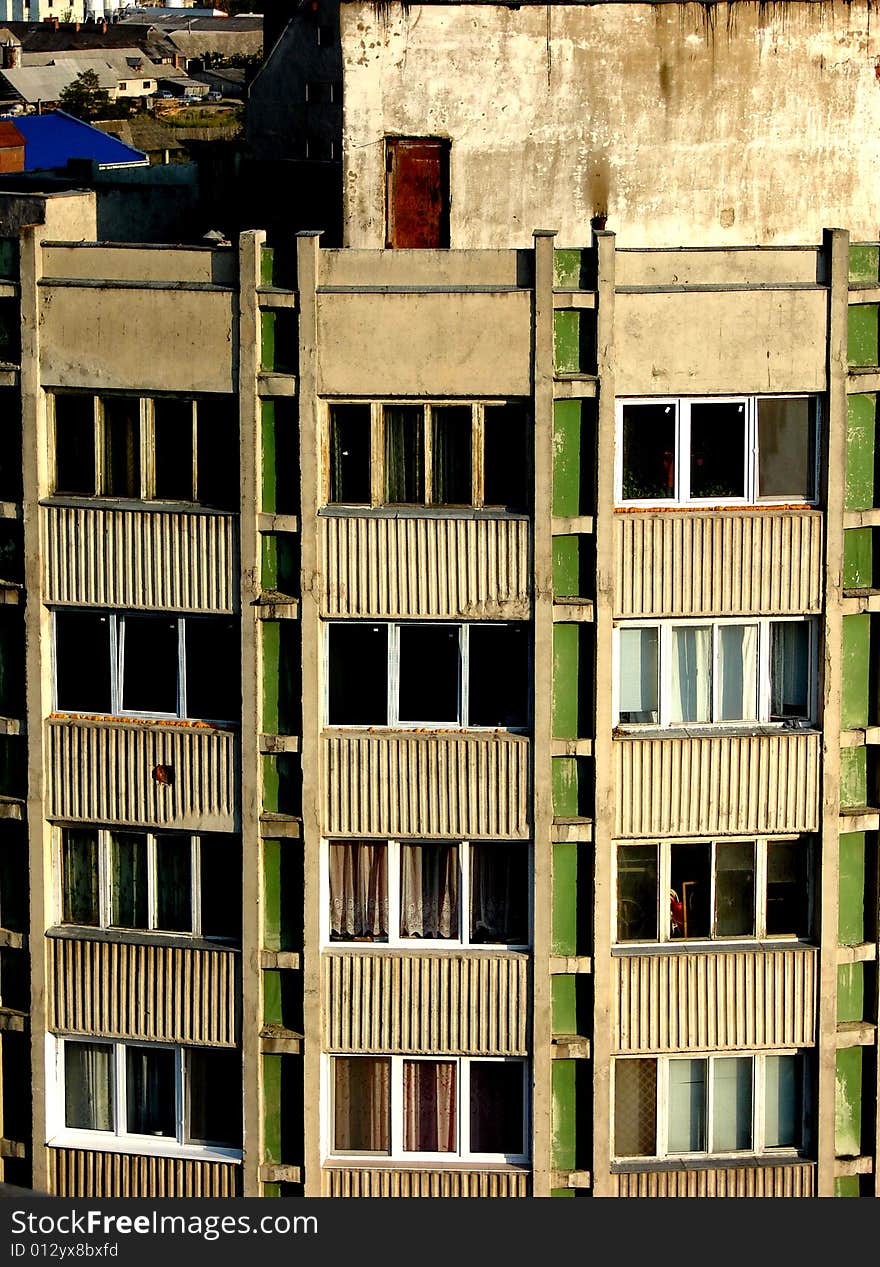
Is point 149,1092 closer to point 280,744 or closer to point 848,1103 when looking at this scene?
point 280,744

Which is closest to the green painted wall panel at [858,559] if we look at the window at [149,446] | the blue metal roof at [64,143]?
the window at [149,446]

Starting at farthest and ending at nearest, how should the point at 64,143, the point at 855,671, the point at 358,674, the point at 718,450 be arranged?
the point at 64,143
the point at 855,671
the point at 358,674
the point at 718,450

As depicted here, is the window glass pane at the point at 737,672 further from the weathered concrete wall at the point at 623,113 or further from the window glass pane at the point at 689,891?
the weathered concrete wall at the point at 623,113

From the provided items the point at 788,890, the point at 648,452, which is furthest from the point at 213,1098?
the point at 648,452

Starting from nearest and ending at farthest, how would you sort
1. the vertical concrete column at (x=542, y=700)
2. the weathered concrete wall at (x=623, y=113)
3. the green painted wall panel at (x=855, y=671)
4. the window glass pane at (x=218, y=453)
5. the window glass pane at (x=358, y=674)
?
1. the vertical concrete column at (x=542, y=700)
2. the window glass pane at (x=218, y=453)
3. the window glass pane at (x=358, y=674)
4. the green painted wall panel at (x=855, y=671)
5. the weathered concrete wall at (x=623, y=113)

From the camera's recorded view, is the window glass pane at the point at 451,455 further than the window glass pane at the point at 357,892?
No

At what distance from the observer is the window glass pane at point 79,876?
89.4 feet

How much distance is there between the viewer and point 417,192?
27531mm

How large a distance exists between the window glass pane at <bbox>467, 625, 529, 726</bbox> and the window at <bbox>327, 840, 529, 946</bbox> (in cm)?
170

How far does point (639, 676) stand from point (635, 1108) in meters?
5.77

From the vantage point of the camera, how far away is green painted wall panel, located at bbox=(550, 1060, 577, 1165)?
87.5 ft

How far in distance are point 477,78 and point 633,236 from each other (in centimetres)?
300

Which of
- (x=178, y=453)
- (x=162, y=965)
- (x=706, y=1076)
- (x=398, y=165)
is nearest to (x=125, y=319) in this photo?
(x=178, y=453)

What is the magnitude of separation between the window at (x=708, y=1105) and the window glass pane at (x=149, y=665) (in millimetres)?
7628
